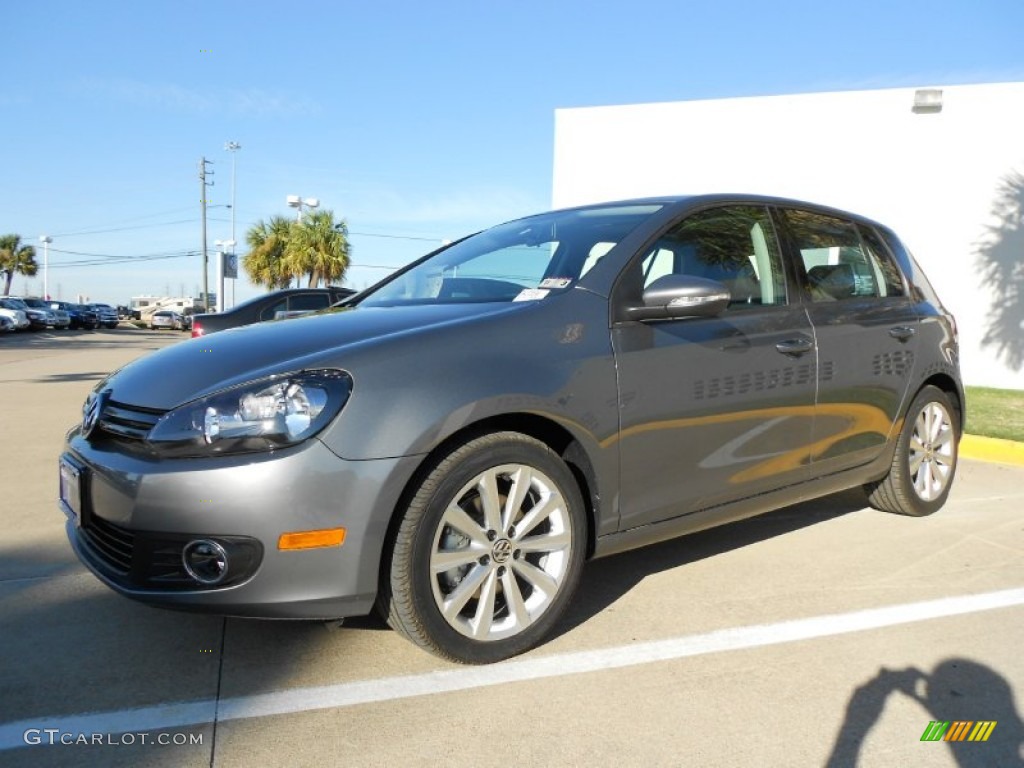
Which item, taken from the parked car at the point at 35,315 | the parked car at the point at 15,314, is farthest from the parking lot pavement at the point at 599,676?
the parked car at the point at 35,315

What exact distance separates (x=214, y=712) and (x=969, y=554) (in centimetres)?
352

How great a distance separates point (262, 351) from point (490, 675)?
1305mm

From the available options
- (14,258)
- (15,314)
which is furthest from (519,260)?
(14,258)

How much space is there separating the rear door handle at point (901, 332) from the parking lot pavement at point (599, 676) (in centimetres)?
110

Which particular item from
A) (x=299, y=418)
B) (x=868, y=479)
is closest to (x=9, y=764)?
(x=299, y=418)

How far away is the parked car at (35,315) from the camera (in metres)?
38.8

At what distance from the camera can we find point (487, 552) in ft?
8.89

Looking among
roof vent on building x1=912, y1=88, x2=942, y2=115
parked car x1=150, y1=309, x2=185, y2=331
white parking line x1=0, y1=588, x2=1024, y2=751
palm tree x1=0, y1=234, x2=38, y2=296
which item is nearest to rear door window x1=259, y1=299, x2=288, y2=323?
white parking line x1=0, y1=588, x2=1024, y2=751

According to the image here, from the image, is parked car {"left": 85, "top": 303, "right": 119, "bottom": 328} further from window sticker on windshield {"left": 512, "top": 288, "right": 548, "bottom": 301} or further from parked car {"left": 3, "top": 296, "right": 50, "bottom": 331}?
window sticker on windshield {"left": 512, "top": 288, "right": 548, "bottom": 301}

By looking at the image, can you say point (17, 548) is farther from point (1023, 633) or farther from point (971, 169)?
point (971, 169)

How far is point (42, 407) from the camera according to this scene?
920 cm

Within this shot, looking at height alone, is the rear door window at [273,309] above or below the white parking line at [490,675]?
above

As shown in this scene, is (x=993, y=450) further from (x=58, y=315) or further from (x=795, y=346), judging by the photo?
(x=58, y=315)
